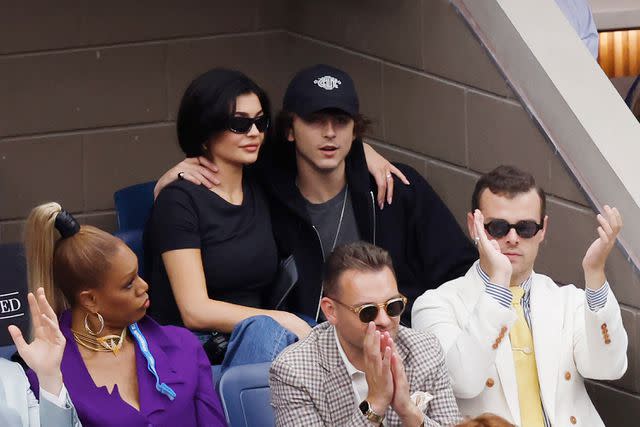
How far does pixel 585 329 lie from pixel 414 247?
885mm

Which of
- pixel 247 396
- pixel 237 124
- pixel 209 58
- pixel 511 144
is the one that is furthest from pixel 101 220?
pixel 247 396

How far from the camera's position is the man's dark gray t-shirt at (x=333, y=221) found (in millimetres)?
5477

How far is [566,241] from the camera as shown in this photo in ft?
17.8

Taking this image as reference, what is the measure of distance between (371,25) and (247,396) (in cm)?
205

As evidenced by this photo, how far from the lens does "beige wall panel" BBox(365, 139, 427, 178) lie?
6.01 m

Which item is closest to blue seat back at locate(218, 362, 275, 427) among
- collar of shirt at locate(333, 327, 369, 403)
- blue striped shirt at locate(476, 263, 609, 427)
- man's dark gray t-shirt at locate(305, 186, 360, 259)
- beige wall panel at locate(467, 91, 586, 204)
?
collar of shirt at locate(333, 327, 369, 403)

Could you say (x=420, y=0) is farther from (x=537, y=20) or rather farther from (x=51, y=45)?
(x=51, y=45)

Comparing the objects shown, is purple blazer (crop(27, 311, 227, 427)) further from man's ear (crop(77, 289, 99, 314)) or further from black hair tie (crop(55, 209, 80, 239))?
black hair tie (crop(55, 209, 80, 239))

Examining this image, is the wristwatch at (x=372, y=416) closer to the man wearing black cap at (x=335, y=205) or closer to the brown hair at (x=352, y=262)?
the brown hair at (x=352, y=262)

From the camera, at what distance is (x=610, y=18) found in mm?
7102

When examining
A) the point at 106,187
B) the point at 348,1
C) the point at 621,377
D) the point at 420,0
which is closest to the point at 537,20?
the point at 420,0

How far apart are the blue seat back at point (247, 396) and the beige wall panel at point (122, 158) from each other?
200cm

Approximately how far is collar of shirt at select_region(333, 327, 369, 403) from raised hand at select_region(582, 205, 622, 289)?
0.81 meters

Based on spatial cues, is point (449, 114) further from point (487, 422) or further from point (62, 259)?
point (487, 422)
